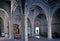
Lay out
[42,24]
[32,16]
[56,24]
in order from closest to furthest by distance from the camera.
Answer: [56,24] → [32,16] → [42,24]

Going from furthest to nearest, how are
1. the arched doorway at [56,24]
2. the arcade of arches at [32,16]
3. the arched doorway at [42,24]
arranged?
the arched doorway at [42,24]
the arched doorway at [56,24]
the arcade of arches at [32,16]

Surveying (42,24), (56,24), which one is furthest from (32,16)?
(56,24)

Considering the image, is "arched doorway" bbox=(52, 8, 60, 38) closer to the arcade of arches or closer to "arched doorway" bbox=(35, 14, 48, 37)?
the arcade of arches

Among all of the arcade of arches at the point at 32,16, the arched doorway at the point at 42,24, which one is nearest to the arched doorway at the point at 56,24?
the arcade of arches at the point at 32,16

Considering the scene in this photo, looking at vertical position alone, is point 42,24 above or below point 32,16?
below

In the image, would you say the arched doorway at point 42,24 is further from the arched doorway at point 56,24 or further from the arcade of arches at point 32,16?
the arched doorway at point 56,24

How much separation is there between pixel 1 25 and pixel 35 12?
10.1 m

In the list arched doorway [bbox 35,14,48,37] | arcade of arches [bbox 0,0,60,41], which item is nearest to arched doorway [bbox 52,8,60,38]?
arcade of arches [bbox 0,0,60,41]

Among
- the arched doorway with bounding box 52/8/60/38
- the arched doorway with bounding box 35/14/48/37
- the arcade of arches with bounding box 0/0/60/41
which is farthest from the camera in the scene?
the arched doorway with bounding box 35/14/48/37

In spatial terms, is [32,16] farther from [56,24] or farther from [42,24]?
[56,24]

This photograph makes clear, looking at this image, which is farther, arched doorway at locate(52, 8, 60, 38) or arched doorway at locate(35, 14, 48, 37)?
arched doorway at locate(35, 14, 48, 37)

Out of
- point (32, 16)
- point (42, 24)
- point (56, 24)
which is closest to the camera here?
point (56, 24)

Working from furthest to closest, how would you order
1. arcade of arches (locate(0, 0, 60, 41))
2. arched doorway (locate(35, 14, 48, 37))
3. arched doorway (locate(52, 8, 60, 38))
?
arched doorway (locate(35, 14, 48, 37)) < arched doorway (locate(52, 8, 60, 38)) < arcade of arches (locate(0, 0, 60, 41))

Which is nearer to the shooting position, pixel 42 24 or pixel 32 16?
pixel 32 16
